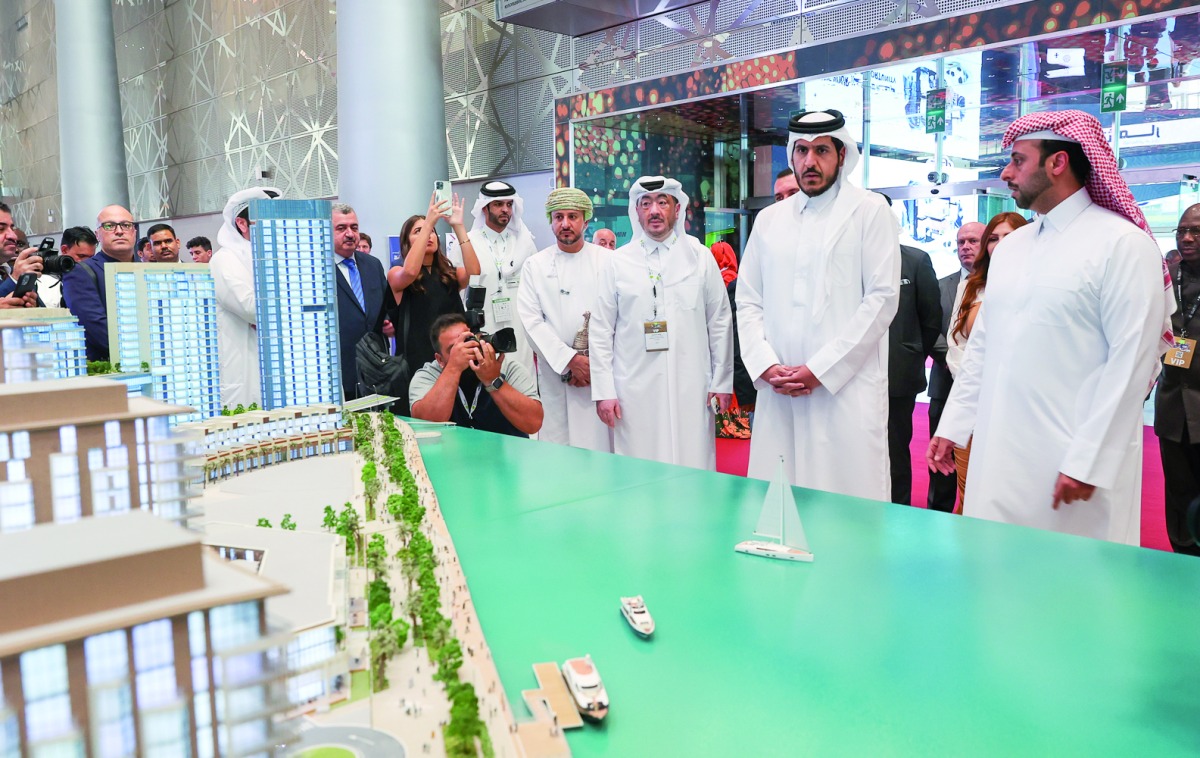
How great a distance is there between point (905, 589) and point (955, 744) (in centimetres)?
56

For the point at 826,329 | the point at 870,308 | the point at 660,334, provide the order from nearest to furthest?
the point at 870,308 → the point at 826,329 → the point at 660,334

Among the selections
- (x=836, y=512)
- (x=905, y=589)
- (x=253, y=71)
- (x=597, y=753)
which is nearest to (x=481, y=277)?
(x=836, y=512)

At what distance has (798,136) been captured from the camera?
347 centimetres

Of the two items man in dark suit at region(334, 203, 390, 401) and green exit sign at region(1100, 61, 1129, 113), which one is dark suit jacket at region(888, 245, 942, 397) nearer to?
green exit sign at region(1100, 61, 1129, 113)

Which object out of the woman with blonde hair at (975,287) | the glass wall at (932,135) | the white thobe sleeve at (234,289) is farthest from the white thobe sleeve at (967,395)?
the white thobe sleeve at (234,289)

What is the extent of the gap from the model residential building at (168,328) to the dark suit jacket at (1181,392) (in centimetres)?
390

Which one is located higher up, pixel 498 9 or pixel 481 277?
pixel 498 9

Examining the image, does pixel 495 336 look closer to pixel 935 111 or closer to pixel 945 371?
pixel 945 371

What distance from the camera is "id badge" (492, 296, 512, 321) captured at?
5.18 m

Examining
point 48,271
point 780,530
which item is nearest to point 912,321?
point 780,530

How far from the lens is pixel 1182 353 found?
379 cm

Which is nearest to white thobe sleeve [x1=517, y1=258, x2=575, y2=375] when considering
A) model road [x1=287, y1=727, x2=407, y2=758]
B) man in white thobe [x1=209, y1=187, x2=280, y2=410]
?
man in white thobe [x1=209, y1=187, x2=280, y2=410]

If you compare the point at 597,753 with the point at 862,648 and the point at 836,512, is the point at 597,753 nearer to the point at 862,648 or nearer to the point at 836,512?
the point at 862,648

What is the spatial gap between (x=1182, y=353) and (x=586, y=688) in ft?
12.0
